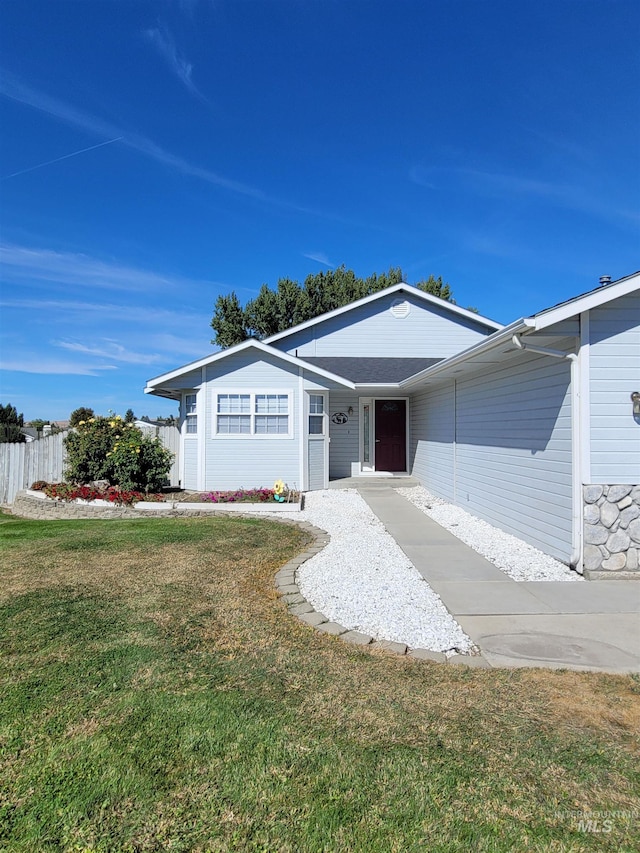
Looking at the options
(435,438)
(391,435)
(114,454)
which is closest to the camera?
(114,454)

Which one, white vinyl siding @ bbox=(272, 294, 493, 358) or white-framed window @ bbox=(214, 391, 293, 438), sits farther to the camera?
white vinyl siding @ bbox=(272, 294, 493, 358)

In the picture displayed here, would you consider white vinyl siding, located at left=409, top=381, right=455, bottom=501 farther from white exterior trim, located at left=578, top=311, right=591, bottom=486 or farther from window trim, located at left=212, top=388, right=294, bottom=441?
white exterior trim, located at left=578, top=311, right=591, bottom=486

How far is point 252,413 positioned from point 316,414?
1.77 m

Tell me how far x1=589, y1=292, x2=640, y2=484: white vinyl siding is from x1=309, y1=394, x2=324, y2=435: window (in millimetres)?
7782

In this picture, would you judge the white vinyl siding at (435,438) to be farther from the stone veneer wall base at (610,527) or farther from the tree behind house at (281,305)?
the tree behind house at (281,305)

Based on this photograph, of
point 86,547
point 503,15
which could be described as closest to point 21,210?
point 86,547

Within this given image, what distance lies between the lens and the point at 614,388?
5.58 metres

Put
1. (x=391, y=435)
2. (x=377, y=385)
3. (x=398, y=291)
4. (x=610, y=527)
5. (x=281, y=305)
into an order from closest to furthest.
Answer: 1. (x=610, y=527)
2. (x=377, y=385)
3. (x=391, y=435)
4. (x=398, y=291)
5. (x=281, y=305)

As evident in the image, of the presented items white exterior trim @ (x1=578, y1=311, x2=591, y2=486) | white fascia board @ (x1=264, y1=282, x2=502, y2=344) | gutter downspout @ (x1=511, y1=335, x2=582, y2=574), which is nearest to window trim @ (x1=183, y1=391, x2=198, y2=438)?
white fascia board @ (x1=264, y1=282, x2=502, y2=344)

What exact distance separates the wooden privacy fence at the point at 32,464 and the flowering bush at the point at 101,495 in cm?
240

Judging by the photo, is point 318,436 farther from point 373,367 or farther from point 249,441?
point 373,367

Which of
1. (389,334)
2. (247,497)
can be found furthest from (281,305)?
(247,497)

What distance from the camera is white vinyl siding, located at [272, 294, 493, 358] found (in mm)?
16438

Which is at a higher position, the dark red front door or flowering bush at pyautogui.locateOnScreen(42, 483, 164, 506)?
the dark red front door
